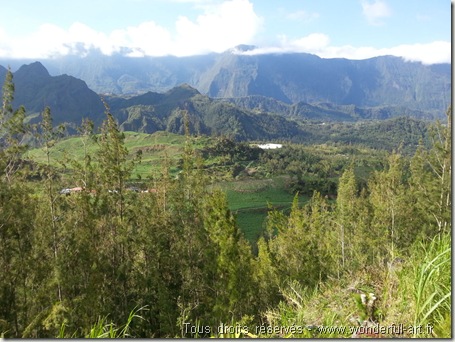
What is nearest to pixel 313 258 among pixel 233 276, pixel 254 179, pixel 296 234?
pixel 296 234

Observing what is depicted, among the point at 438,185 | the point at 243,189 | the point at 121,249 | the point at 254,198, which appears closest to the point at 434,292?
the point at 121,249

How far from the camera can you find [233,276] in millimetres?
18141

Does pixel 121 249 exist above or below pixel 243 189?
above

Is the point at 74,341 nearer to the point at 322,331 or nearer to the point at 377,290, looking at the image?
the point at 322,331

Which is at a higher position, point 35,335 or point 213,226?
point 213,226

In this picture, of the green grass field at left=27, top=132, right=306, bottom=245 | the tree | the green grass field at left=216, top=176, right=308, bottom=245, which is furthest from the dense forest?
the green grass field at left=216, top=176, right=308, bottom=245

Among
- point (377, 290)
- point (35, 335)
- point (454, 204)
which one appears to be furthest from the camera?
point (35, 335)

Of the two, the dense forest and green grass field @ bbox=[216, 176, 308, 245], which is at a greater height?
the dense forest

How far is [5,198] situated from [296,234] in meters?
16.3

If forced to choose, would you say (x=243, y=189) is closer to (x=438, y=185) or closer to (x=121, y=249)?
(x=438, y=185)

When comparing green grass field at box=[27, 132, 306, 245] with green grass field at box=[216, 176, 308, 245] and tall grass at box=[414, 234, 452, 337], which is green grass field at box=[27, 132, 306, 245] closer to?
green grass field at box=[216, 176, 308, 245]

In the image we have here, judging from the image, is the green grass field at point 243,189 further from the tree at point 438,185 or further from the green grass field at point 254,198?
the tree at point 438,185

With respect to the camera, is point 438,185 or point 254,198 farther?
point 254,198

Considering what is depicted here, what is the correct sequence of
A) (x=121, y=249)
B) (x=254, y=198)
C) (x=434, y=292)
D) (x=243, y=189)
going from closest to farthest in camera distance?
(x=434, y=292), (x=121, y=249), (x=254, y=198), (x=243, y=189)
